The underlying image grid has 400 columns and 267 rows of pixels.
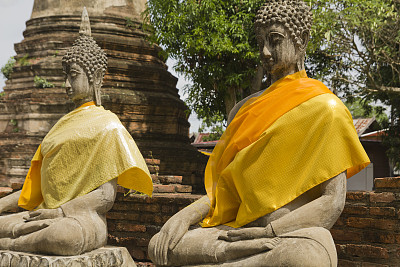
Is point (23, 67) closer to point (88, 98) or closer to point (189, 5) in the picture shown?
point (189, 5)

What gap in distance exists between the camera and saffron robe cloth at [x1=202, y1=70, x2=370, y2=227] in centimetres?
261

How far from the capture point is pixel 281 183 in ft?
8.75

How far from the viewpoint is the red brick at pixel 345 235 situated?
3941 millimetres

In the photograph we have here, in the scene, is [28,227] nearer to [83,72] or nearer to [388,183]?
[83,72]

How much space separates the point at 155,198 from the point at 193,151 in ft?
16.1

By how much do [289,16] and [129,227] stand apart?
3.23m

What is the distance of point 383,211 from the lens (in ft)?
12.5

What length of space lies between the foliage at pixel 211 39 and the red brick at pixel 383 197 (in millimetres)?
6200

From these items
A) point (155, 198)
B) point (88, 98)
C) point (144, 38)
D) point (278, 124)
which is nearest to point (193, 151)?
point (144, 38)

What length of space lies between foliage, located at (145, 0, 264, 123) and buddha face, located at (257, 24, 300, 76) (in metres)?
6.83

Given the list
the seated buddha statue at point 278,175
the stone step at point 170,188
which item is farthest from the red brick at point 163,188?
the seated buddha statue at point 278,175

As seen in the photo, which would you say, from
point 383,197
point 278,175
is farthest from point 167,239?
point 383,197

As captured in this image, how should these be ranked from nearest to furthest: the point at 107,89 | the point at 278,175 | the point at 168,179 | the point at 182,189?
the point at 278,175 → the point at 182,189 → the point at 168,179 → the point at 107,89

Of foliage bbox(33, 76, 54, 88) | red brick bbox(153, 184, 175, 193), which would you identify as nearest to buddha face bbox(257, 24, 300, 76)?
red brick bbox(153, 184, 175, 193)
